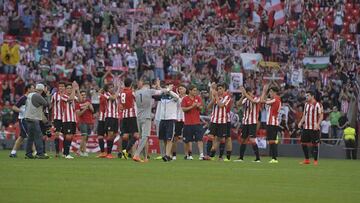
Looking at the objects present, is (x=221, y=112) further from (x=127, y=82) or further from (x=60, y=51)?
(x=60, y=51)

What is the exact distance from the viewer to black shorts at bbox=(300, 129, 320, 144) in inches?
1200

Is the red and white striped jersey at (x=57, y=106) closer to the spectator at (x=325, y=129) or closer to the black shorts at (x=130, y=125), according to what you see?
the black shorts at (x=130, y=125)

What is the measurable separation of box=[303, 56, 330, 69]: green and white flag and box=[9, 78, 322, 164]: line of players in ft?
38.2

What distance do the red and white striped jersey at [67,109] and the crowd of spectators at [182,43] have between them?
Answer: 8924mm

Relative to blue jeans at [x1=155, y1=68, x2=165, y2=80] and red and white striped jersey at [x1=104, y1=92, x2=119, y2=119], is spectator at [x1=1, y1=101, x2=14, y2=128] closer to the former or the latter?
blue jeans at [x1=155, y1=68, x2=165, y2=80]

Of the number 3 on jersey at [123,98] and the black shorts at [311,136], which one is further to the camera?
the black shorts at [311,136]

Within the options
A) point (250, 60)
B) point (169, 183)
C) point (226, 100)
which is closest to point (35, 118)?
point (226, 100)

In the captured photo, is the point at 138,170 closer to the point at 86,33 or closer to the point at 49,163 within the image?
the point at 49,163

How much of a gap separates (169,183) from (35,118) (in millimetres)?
10356

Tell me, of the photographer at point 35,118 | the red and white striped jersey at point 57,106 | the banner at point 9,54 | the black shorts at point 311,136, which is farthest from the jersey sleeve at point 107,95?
the banner at point 9,54

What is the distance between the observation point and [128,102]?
29.8 meters

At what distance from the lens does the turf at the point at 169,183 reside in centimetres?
1645

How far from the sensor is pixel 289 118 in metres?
40.8

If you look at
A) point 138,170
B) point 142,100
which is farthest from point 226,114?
point 138,170
